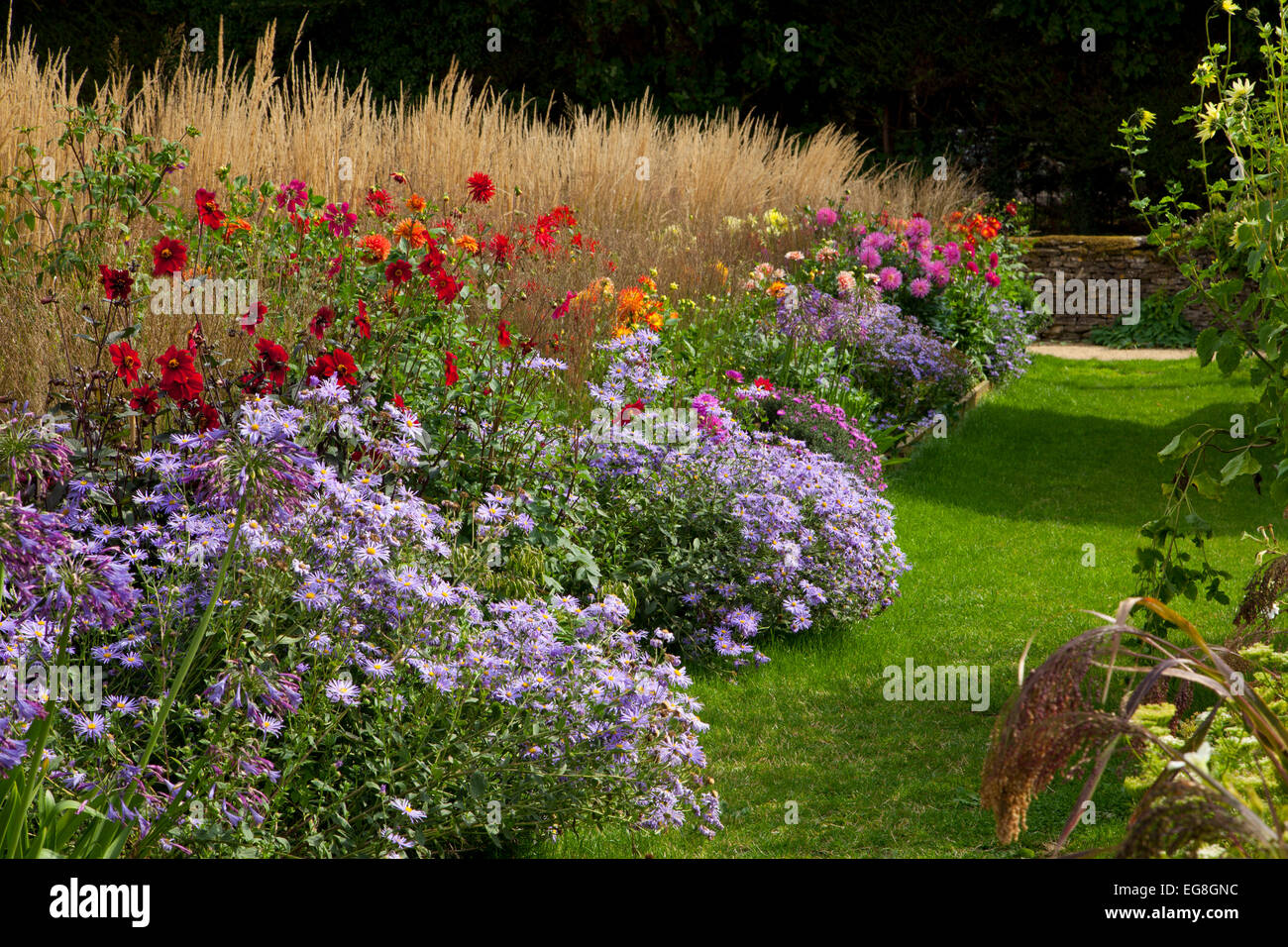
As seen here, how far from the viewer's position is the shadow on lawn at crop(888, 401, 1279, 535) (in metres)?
6.28

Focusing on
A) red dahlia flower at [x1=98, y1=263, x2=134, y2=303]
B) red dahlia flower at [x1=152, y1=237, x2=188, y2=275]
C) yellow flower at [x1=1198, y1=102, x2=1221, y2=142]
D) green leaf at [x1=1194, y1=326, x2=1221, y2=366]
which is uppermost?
yellow flower at [x1=1198, y1=102, x2=1221, y2=142]

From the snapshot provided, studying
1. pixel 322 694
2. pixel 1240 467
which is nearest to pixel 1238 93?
pixel 1240 467

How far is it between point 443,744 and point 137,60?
18135 mm

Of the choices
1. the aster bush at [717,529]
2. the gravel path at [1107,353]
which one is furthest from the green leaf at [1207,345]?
the gravel path at [1107,353]

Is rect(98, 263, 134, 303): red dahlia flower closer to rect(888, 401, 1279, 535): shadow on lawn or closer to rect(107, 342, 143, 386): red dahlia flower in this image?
rect(107, 342, 143, 386): red dahlia flower

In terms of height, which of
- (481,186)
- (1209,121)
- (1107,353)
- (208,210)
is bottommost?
(1107,353)

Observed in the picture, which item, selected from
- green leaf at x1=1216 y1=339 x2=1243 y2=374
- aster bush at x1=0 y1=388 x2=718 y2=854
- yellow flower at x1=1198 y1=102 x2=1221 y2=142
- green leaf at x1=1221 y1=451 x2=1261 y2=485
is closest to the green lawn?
aster bush at x1=0 y1=388 x2=718 y2=854

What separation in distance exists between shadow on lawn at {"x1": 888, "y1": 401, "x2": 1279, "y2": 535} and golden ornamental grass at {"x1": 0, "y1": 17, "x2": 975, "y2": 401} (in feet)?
5.99
